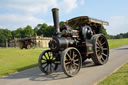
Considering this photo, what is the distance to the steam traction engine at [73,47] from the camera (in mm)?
6155

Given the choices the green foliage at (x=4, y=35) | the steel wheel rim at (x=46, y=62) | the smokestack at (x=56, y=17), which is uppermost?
the green foliage at (x=4, y=35)

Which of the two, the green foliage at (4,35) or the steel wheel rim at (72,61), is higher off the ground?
the green foliage at (4,35)

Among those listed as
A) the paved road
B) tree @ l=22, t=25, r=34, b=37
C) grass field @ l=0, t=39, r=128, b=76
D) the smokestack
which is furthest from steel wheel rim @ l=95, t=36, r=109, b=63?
tree @ l=22, t=25, r=34, b=37

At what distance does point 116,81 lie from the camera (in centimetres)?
443

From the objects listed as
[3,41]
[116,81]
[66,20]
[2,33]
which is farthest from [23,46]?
[2,33]

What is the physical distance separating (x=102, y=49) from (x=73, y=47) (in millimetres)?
2835

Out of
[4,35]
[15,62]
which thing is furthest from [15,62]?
[4,35]

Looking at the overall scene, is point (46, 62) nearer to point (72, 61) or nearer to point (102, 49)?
point (72, 61)

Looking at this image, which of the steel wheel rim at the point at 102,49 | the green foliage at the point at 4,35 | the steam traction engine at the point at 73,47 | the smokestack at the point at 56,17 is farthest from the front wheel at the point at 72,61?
the green foliage at the point at 4,35

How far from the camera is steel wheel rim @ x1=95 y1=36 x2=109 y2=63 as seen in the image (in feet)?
26.9

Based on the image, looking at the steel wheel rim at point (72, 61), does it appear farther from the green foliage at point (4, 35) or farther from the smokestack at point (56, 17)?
the green foliage at point (4, 35)

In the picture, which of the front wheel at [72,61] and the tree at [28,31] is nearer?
the front wheel at [72,61]

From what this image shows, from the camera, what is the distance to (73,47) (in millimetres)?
6285

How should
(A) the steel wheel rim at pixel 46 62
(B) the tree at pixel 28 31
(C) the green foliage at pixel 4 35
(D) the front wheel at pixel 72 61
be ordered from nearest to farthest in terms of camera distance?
(D) the front wheel at pixel 72 61 → (A) the steel wheel rim at pixel 46 62 → (B) the tree at pixel 28 31 → (C) the green foliage at pixel 4 35
